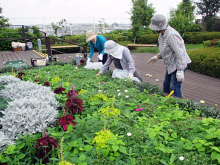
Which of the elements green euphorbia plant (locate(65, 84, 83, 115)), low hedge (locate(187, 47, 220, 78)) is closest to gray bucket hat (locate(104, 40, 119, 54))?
green euphorbia plant (locate(65, 84, 83, 115))

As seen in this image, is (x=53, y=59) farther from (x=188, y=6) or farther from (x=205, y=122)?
(x=188, y=6)

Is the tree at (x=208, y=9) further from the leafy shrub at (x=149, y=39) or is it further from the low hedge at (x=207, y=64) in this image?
the low hedge at (x=207, y=64)

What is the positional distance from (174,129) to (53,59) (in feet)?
16.6

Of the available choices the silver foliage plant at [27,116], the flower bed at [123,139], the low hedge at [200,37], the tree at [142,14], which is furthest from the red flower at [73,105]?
the low hedge at [200,37]

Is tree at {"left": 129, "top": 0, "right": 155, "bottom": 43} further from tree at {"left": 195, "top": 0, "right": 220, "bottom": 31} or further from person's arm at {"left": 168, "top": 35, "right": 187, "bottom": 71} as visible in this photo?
person's arm at {"left": 168, "top": 35, "right": 187, "bottom": 71}

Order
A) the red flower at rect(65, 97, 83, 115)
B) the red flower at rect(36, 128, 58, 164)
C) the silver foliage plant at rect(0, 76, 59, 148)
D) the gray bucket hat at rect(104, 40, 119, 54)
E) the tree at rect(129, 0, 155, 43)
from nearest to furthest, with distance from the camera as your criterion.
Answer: the red flower at rect(36, 128, 58, 164), the silver foliage plant at rect(0, 76, 59, 148), the red flower at rect(65, 97, 83, 115), the gray bucket hat at rect(104, 40, 119, 54), the tree at rect(129, 0, 155, 43)

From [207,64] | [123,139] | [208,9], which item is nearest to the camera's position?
[123,139]

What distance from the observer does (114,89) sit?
9.95 ft

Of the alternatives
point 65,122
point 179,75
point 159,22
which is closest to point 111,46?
point 159,22

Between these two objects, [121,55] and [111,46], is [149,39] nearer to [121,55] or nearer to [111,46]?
[121,55]

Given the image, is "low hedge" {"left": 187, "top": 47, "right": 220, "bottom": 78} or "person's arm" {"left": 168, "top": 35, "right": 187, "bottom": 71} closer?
"person's arm" {"left": 168, "top": 35, "right": 187, "bottom": 71}

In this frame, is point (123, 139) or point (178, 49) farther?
point (178, 49)

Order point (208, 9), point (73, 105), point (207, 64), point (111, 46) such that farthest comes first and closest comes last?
point (208, 9)
point (207, 64)
point (111, 46)
point (73, 105)

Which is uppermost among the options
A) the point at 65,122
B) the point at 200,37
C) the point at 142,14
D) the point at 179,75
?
the point at 142,14
